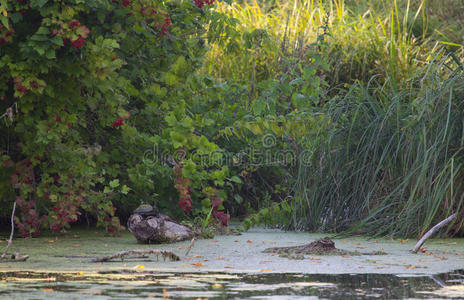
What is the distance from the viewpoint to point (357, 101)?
6.19m

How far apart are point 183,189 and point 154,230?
625mm

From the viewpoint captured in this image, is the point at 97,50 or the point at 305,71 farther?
the point at 305,71

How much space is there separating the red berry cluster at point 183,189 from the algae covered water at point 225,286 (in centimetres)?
215

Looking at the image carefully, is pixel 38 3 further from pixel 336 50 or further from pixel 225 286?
pixel 336 50

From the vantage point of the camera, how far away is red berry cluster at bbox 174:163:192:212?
18.6 ft

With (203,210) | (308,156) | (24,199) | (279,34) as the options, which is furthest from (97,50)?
(279,34)

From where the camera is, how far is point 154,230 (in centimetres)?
511

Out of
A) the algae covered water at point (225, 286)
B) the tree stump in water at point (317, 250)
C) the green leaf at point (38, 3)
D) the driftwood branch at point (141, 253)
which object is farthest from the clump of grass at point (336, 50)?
the algae covered water at point (225, 286)

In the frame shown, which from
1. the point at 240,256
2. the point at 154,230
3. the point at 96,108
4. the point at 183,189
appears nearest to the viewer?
the point at 240,256

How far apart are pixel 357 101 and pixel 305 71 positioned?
0.75 m

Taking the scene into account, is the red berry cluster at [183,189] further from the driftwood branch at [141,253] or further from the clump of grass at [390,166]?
the driftwood branch at [141,253]

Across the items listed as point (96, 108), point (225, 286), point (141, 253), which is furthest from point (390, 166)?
point (225, 286)

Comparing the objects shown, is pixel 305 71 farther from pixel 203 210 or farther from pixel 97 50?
pixel 97 50

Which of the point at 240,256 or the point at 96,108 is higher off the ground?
the point at 96,108
